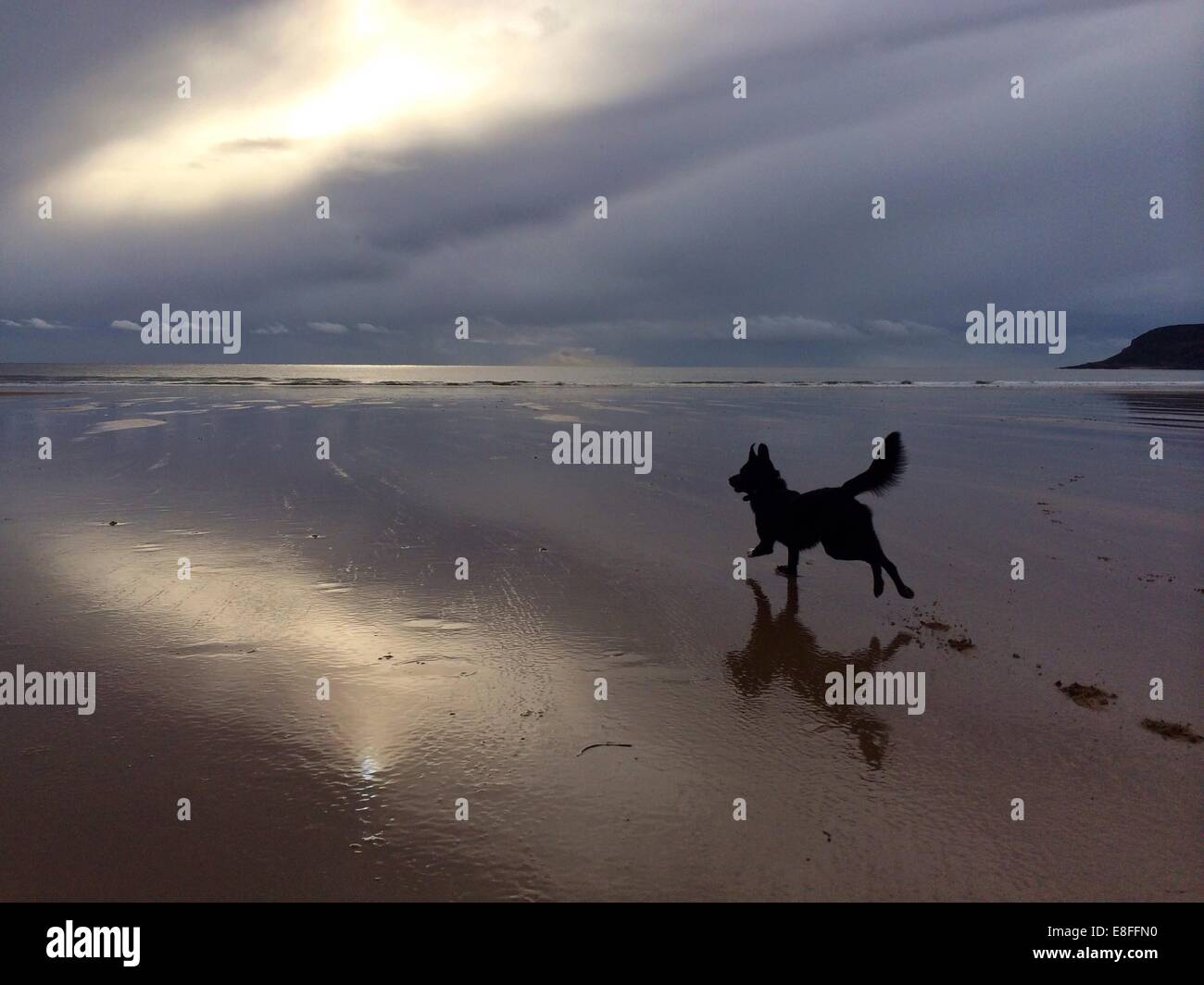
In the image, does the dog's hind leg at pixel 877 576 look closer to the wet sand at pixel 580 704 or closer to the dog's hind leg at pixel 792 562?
the wet sand at pixel 580 704

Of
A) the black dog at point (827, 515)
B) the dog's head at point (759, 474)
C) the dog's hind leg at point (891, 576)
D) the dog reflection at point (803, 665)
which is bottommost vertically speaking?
the dog reflection at point (803, 665)

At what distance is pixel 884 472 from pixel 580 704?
4.49m

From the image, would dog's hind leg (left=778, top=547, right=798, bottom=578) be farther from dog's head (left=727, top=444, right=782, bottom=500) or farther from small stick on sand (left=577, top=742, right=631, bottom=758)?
small stick on sand (left=577, top=742, right=631, bottom=758)

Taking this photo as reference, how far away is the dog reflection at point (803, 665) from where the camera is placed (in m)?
5.02

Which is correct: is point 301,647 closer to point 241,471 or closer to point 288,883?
point 288,883

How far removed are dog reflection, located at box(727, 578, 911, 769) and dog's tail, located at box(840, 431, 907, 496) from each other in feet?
5.38

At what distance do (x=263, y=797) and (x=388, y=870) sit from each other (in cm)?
102

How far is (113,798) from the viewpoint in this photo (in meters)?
4.00

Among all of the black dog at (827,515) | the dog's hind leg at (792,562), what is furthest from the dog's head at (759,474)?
the dog's hind leg at (792,562)

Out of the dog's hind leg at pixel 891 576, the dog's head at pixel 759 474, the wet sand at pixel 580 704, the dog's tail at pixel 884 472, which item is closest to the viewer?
the wet sand at pixel 580 704

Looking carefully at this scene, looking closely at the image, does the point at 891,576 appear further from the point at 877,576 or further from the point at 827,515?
the point at 827,515

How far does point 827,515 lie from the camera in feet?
26.2
